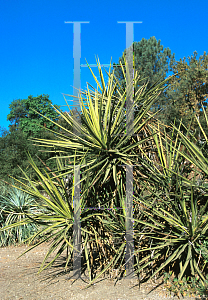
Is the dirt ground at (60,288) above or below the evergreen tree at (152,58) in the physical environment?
below

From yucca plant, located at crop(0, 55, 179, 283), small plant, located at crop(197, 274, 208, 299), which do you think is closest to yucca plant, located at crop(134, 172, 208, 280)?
small plant, located at crop(197, 274, 208, 299)

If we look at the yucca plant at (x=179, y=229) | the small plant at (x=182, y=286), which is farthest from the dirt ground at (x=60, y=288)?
the yucca plant at (x=179, y=229)

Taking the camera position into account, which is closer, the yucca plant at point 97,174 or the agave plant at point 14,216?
the yucca plant at point 97,174

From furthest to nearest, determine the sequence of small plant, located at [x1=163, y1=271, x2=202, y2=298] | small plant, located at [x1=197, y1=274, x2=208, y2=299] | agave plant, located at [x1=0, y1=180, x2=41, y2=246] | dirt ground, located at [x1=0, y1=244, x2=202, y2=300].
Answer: agave plant, located at [x1=0, y1=180, x2=41, y2=246]
dirt ground, located at [x1=0, y1=244, x2=202, y2=300]
small plant, located at [x1=163, y1=271, x2=202, y2=298]
small plant, located at [x1=197, y1=274, x2=208, y2=299]

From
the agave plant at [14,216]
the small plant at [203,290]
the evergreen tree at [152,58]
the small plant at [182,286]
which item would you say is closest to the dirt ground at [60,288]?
the small plant at [182,286]

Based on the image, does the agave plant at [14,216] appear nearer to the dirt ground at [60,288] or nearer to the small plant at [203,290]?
the dirt ground at [60,288]

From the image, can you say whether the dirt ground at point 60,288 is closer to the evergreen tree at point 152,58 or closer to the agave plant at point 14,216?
the agave plant at point 14,216

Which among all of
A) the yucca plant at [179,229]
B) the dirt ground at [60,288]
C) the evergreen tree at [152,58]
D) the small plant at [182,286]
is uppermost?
the evergreen tree at [152,58]

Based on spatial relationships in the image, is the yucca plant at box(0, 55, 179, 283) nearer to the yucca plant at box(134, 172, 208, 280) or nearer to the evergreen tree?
the yucca plant at box(134, 172, 208, 280)

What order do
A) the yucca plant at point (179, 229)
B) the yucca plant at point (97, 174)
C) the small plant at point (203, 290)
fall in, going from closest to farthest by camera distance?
the small plant at point (203, 290) → the yucca plant at point (179, 229) → the yucca plant at point (97, 174)

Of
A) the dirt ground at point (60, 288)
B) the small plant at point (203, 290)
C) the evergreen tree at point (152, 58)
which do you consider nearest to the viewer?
the small plant at point (203, 290)

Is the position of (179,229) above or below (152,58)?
below

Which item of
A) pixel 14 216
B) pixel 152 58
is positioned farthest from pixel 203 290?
pixel 152 58

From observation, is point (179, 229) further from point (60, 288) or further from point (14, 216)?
point (14, 216)
